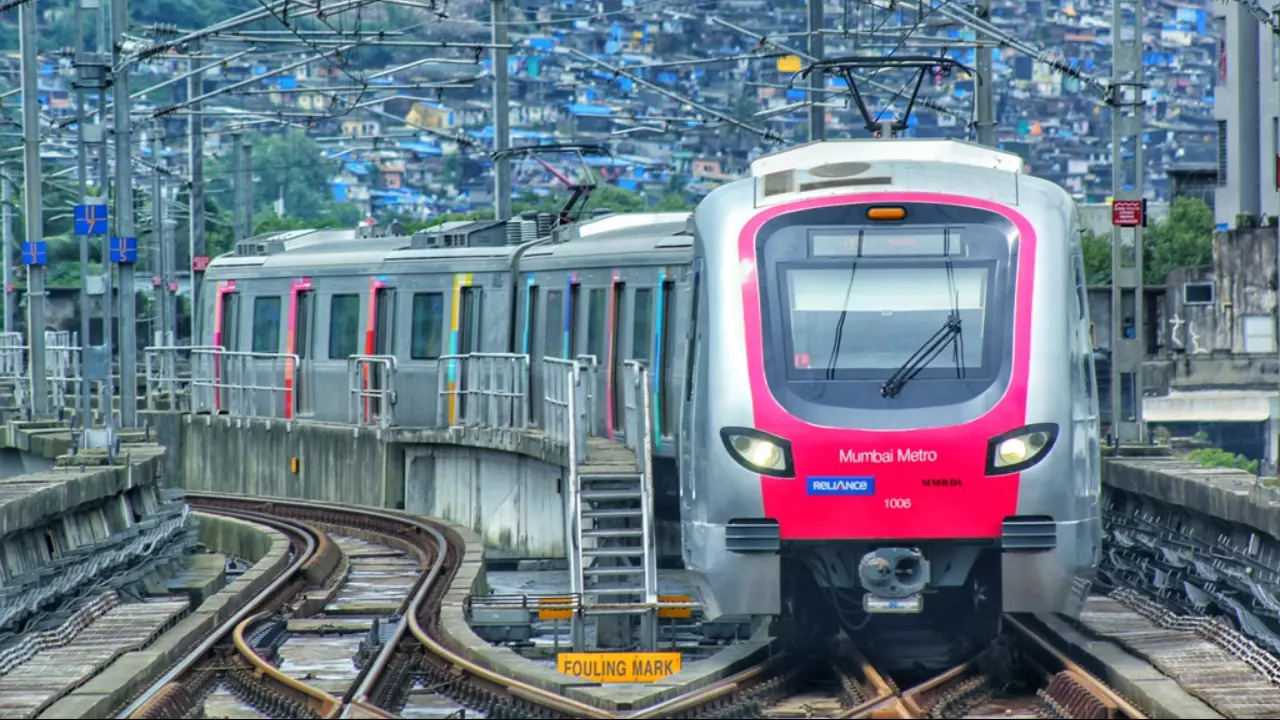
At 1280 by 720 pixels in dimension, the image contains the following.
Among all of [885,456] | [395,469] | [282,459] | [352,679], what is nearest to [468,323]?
[395,469]

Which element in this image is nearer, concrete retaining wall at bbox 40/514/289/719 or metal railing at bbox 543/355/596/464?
concrete retaining wall at bbox 40/514/289/719

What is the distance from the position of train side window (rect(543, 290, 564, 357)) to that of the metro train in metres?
9.54

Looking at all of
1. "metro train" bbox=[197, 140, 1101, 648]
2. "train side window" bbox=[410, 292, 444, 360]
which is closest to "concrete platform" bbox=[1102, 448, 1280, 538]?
"metro train" bbox=[197, 140, 1101, 648]

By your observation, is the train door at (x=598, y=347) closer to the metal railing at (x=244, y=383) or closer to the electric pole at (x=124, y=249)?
the electric pole at (x=124, y=249)

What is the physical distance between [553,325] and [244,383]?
9.06 metres

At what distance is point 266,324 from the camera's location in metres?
32.8

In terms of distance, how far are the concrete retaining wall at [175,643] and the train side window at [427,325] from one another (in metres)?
3.89

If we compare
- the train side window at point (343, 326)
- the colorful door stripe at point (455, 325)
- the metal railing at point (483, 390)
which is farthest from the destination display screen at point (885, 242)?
the train side window at point (343, 326)

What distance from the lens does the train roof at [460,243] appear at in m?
22.4

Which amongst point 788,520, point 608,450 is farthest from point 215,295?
point 788,520

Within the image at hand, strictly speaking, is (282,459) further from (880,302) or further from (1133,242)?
(880,302)

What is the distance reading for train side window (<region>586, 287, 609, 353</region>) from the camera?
22.7 m

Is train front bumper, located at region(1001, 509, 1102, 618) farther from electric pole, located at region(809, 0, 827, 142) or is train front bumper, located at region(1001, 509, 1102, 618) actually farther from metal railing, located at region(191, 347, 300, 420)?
metal railing, located at region(191, 347, 300, 420)

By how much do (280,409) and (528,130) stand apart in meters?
147
